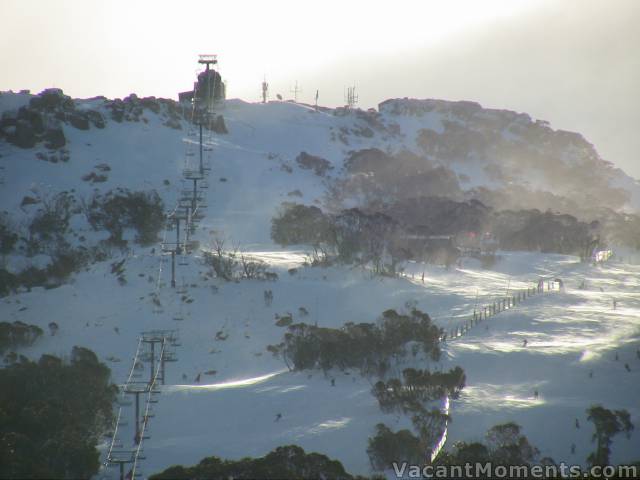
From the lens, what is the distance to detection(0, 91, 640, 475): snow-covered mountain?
31.2 metres

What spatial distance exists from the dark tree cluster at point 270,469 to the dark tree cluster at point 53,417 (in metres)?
4.27

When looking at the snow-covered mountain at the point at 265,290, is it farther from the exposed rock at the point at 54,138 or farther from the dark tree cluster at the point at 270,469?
the dark tree cluster at the point at 270,469

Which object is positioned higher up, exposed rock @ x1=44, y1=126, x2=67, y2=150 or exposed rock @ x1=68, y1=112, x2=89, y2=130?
exposed rock @ x1=68, y1=112, x2=89, y2=130

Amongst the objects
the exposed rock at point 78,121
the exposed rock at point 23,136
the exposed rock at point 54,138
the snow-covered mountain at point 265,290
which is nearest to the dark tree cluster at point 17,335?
the snow-covered mountain at point 265,290

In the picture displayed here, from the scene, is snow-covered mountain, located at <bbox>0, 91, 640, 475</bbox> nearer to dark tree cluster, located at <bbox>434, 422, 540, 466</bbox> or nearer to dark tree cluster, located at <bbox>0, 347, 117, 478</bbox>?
dark tree cluster, located at <bbox>434, 422, 540, 466</bbox>

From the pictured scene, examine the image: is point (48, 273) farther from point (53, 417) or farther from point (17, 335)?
point (53, 417)

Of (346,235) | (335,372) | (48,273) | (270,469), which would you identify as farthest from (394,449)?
(48,273)

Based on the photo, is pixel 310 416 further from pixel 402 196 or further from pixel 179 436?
pixel 402 196

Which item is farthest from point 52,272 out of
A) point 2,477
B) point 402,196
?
point 402,196

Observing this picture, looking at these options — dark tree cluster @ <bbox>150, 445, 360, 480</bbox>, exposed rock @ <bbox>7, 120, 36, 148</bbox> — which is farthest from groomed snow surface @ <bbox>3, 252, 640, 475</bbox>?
exposed rock @ <bbox>7, 120, 36, 148</bbox>

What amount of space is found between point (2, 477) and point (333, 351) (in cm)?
1753

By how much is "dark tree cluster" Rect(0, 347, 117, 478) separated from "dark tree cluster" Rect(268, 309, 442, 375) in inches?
360

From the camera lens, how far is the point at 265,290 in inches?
2012

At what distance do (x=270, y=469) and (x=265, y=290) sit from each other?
95.2 feet
